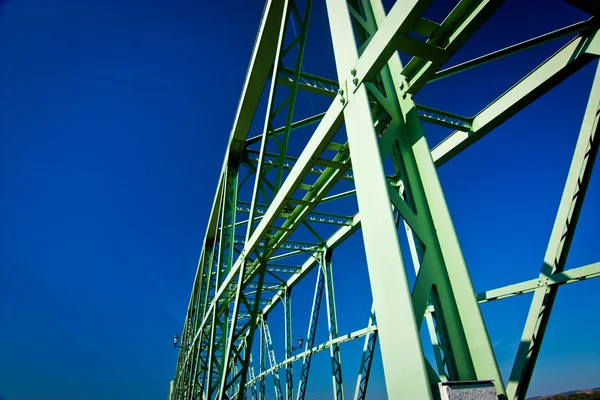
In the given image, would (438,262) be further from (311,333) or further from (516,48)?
(311,333)

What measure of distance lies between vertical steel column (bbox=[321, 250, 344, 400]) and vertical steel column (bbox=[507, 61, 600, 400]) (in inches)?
301

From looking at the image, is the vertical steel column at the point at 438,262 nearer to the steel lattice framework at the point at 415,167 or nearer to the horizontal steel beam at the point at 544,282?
the steel lattice framework at the point at 415,167

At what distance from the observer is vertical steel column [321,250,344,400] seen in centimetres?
1039

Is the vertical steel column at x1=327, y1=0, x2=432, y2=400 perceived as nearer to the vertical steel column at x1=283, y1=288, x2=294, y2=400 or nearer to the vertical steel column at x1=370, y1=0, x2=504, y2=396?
the vertical steel column at x1=370, y1=0, x2=504, y2=396

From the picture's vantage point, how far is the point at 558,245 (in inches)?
149

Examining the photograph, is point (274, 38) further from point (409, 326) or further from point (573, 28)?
point (409, 326)

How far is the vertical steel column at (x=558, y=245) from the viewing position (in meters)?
3.56

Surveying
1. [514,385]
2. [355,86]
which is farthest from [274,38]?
[514,385]

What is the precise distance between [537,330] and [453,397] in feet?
10.0

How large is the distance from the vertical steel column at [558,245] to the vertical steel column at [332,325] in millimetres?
7638

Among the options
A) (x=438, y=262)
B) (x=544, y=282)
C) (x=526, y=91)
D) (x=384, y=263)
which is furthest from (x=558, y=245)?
(x=384, y=263)

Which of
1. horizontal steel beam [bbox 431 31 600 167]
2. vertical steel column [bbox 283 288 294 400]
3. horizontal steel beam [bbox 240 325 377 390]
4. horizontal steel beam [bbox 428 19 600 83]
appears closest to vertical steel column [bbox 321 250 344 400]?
horizontal steel beam [bbox 240 325 377 390]

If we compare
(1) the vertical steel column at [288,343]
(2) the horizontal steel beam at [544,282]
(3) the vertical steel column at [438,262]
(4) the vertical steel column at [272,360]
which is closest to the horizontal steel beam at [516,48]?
(3) the vertical steel column at [438,262]

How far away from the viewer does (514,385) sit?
12.3ft
